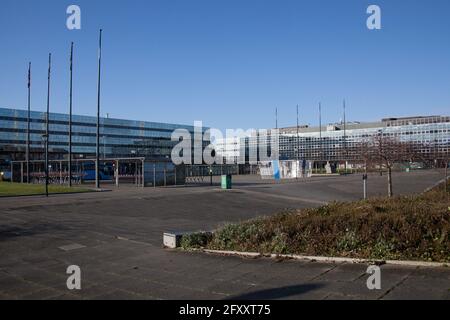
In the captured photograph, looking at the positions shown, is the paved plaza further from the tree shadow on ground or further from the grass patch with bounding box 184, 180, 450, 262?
the grass patch with bounding box 184, 180, 450, 262

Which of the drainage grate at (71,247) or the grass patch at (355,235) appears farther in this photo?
the drainage grate at (71,247)

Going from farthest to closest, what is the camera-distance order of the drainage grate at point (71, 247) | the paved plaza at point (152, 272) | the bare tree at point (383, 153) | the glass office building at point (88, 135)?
1. the glass office building at point (88, 135)
2. the bare tree at point (383, 153)
3. the drainage grate at point (71, 247)
4. the paved plaza at point (152, 272)

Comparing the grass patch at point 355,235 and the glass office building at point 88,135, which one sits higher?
the glass office building at point 88,135

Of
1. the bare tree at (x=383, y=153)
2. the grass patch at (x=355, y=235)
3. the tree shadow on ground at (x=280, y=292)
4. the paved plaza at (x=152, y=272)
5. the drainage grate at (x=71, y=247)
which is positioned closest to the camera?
the tree shadow on ground at (x=280, y=292)

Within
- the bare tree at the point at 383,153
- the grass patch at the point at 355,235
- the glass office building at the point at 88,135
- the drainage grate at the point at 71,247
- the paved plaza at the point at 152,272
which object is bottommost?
the drainage grate at the point at 71,247

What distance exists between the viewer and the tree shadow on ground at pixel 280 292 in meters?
5.57

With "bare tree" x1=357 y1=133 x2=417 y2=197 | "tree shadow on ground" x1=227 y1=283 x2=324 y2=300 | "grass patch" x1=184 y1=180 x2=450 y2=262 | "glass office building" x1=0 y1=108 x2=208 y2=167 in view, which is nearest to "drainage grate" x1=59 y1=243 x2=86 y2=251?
"grass patch" x1=184 y1=180 x2=450 y2=262

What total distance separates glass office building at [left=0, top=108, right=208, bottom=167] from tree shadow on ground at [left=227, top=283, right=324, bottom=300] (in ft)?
244

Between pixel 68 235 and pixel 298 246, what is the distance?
731 centimetres

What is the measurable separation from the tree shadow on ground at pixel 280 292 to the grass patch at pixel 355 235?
1678 mm

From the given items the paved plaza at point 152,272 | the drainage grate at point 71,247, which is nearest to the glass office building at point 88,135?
the paved plaza at point 152,272

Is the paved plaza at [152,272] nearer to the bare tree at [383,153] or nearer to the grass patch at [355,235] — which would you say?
the grass patch at [355,235]

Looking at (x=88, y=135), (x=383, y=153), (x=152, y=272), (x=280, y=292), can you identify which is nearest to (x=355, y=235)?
(x=280, y=292)
